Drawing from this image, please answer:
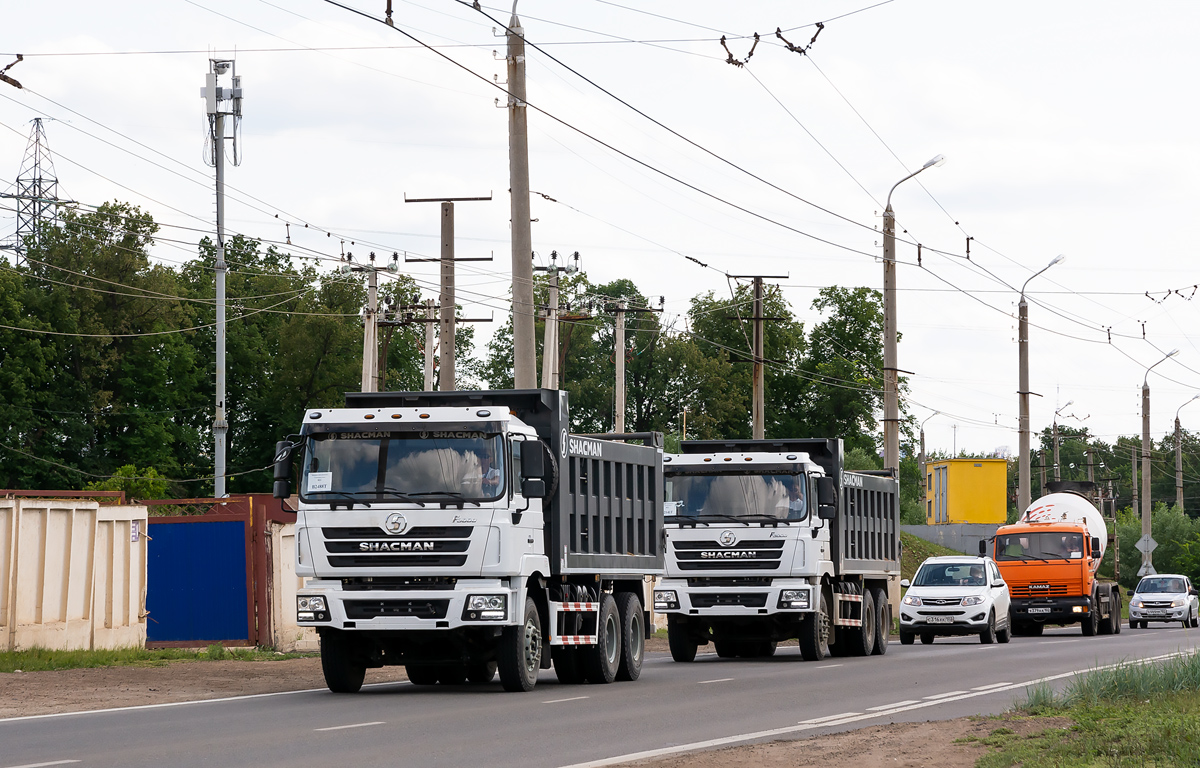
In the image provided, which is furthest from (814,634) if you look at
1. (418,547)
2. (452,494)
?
(418,547)

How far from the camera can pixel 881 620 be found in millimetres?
29297

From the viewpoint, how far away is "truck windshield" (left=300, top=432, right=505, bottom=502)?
17.2 meters

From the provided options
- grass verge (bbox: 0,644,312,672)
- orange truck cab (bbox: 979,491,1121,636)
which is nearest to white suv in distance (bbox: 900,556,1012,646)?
orange truck cab (bbox: 979,491,1121,636)

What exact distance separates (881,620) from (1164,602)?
900 inches

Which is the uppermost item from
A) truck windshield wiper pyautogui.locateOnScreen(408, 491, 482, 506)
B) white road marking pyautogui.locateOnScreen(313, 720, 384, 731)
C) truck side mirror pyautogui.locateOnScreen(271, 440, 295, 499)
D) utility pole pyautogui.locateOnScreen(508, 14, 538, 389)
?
utility pole pyautogui.locateOnScreen(508, 14, 538, 389)

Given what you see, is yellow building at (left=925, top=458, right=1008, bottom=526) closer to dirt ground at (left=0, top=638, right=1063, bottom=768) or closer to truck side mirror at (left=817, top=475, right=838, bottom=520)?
truck side mirror at (left=817, top=475, right=838, bottom=520)

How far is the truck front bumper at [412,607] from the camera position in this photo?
1694 centimetres

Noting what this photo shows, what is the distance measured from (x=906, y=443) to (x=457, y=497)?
10017 cm

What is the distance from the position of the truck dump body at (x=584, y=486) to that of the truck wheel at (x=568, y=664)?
1069 millimetres

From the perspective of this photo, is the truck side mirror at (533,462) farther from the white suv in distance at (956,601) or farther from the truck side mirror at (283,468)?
the white suv in distance at (956,601)

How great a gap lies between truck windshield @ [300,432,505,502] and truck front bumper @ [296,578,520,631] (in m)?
0.96

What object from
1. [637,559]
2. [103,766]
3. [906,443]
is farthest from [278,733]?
[906,443]

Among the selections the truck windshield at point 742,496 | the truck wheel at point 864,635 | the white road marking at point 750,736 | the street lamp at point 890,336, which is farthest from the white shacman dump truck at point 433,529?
the street lamp at point 890,336

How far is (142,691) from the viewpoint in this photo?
18.6 meters
